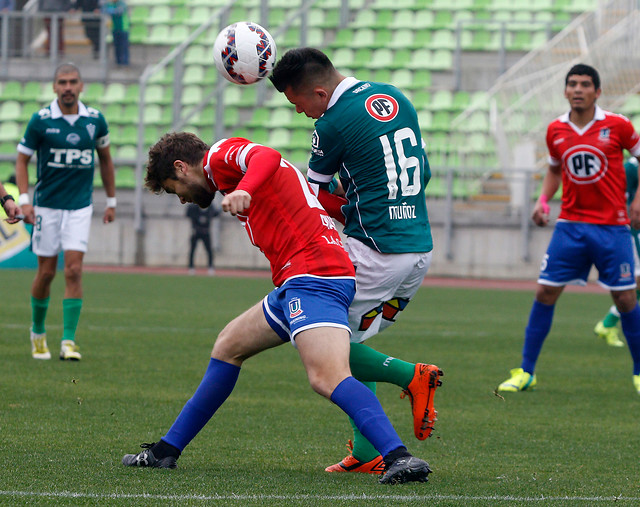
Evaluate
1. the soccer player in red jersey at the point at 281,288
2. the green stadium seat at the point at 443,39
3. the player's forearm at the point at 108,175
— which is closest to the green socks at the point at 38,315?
the player's forearm at the point at 108,175

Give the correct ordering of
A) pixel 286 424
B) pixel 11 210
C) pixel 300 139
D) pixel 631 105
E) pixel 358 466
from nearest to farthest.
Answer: pixel 358 466 < pixel 286 424 < pixel 11 210 < pixel 631 105 < pixel 300 139

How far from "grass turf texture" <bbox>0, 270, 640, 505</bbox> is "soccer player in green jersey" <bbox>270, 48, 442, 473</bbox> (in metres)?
0.50

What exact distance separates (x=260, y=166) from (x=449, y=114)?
19839mm

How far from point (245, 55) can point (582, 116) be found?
3.29 metres

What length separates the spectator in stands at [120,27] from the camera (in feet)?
79.8

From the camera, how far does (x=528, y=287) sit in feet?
65.0

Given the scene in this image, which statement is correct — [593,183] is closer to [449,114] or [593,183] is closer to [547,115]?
[547,115]

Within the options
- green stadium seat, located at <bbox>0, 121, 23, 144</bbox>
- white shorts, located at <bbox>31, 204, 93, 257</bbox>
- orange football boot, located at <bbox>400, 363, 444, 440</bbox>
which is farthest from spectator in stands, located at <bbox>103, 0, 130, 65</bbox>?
orange football boot, located at <bbox>400, 363, 444, 440</bbox>

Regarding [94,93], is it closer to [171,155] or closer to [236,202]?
[171,155]

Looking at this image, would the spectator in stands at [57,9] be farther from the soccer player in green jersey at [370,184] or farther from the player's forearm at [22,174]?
the soccer player in green jersey at [370,184]

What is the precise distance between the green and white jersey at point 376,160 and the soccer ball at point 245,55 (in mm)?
510

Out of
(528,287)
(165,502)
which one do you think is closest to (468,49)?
(528,287)

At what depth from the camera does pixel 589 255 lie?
24.6 ft

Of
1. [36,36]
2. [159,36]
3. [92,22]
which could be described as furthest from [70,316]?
[159,36]
